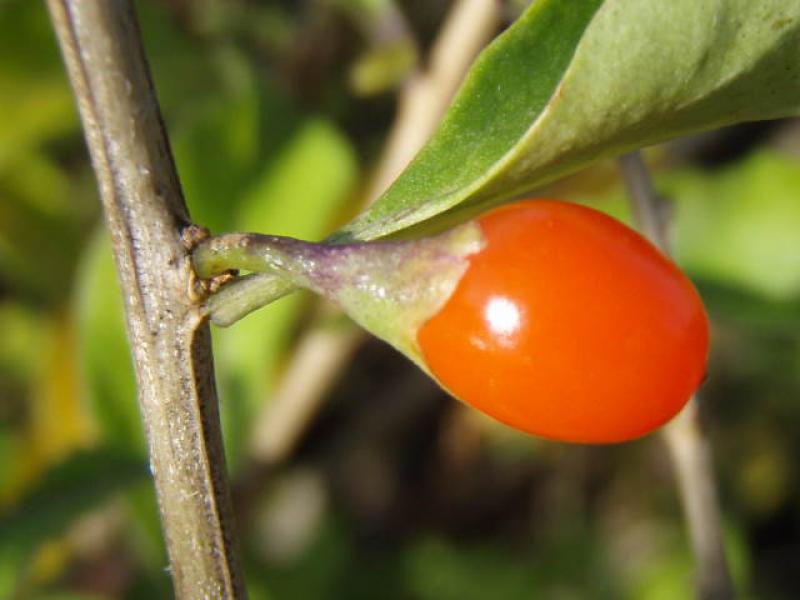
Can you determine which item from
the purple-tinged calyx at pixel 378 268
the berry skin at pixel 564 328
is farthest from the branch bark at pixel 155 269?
the berry skin at pixel 564 328

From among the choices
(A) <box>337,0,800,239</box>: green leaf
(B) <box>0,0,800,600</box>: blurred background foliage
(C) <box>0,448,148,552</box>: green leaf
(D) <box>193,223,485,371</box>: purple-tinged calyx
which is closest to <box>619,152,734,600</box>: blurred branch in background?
(B) <box>0,0,800,600</box>: blurred background foliage

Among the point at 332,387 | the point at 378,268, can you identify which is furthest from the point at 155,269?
the point at 332,387

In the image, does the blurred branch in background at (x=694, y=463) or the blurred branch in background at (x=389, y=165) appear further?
the blurred branch in background at (x=389, y=165)

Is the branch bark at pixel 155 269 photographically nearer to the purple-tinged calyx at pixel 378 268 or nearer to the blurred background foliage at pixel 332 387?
the purple-tinged calyx at pixel 378 268

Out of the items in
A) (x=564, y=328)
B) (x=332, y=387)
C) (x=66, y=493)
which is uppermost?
(x=332, y=387)

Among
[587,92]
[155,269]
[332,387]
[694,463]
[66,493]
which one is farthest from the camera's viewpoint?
[332,387]

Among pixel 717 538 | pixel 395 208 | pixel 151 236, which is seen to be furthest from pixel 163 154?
pixel 717 538

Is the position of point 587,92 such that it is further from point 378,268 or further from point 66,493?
point 66,493

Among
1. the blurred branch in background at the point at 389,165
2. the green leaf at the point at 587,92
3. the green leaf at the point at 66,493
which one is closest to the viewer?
the green leaf at the point at 587,92
